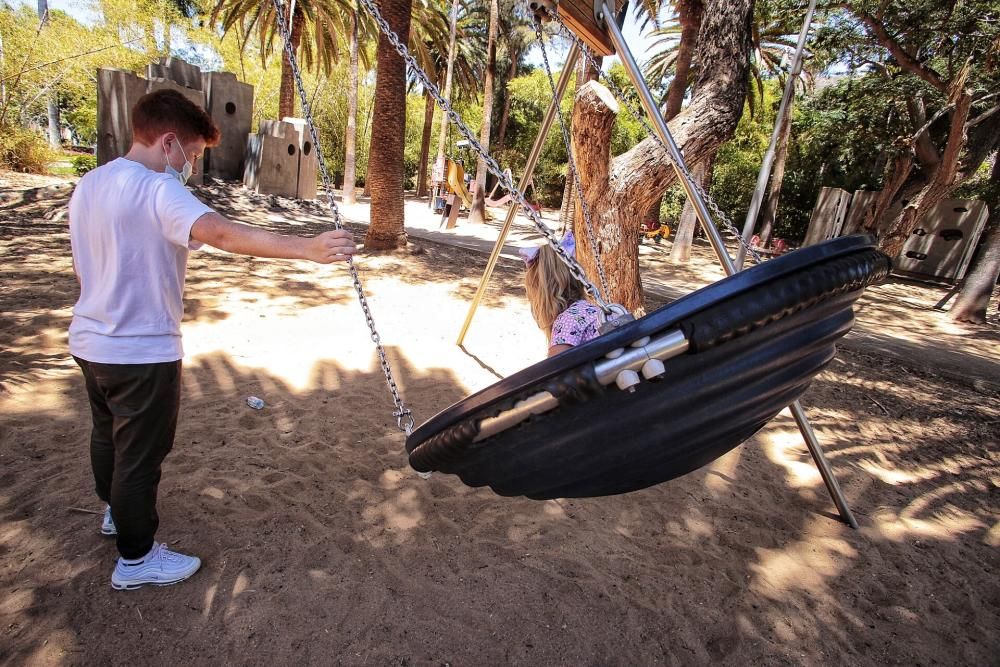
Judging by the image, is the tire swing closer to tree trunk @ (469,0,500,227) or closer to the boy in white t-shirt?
the boy in white t-shirt

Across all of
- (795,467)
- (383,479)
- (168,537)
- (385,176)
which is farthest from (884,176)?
(168,537)

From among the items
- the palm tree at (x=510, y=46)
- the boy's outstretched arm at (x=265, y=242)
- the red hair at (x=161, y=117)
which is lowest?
the boy's outstretched arm at (x=265, y=242)

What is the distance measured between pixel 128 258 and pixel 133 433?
55 cm

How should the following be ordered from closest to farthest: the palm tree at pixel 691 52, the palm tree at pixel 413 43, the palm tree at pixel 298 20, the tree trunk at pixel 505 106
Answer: the palm tree at pixel 691 52 < the palm tree at pixel 413 43 < the palm tree at pixel 298 20 < the tree trunk at pixel 505 106

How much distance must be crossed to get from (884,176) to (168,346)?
62.6 ft

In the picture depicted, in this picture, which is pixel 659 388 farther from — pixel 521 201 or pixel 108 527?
pixel 108 527

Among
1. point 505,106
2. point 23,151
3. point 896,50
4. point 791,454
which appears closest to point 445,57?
point 505,106

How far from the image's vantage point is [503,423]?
1045mm

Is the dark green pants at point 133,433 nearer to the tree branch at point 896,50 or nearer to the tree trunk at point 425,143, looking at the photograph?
the tree branch at point 896,50

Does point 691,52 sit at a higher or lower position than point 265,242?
higher

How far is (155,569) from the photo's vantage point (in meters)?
1.91

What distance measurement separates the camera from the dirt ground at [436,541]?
1.84m

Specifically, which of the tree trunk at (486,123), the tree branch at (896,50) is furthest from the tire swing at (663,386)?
the tree trunk at (486,123)

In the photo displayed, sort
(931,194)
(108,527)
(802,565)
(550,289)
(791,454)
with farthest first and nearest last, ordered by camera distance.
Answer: (931,194), (791,454), (802,565), (550,289), (108,527)
